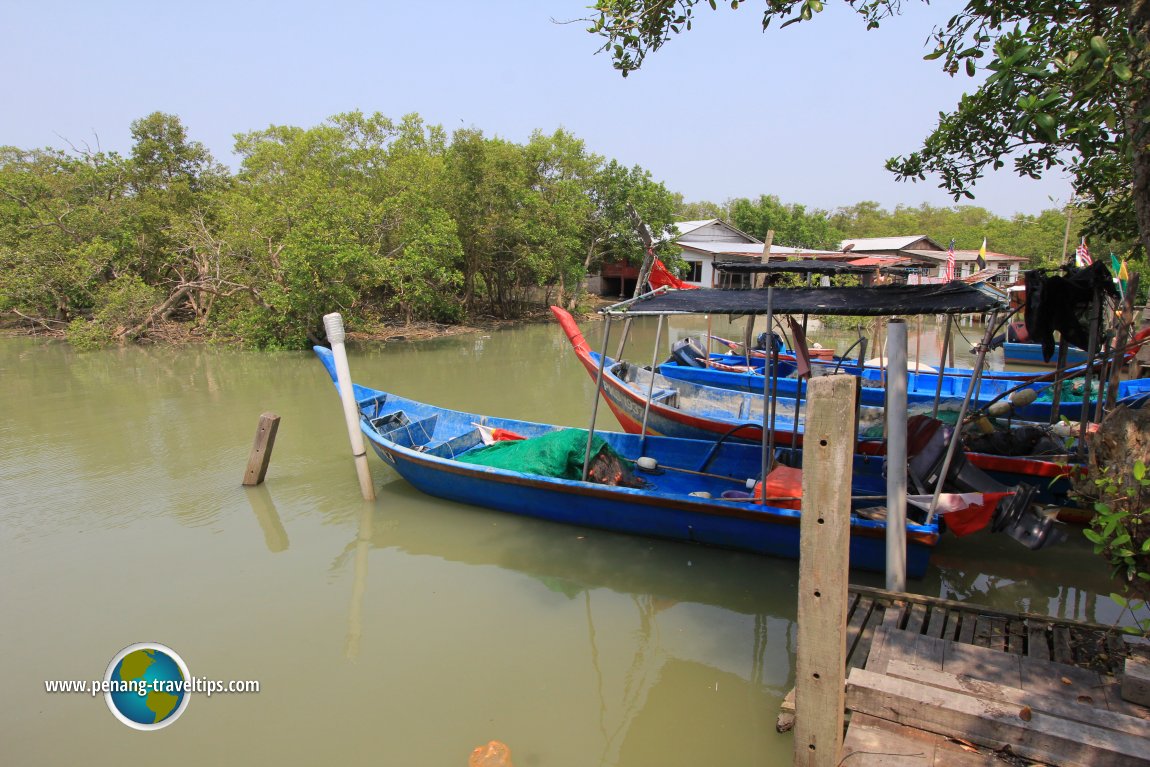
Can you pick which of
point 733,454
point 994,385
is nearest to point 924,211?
point 994,385

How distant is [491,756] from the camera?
341 cm

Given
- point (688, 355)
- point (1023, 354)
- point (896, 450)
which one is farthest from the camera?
point (1023, 354)

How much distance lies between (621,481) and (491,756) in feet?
10.2

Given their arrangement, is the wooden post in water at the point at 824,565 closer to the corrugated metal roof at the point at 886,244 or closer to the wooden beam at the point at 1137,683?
the wooden beam at the point at 1137,683

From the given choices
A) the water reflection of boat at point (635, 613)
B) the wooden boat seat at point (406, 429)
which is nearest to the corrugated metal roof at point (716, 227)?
the wooden boat seat at point (406, 429)

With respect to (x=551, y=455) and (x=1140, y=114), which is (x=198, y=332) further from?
(x=1140, y=114)

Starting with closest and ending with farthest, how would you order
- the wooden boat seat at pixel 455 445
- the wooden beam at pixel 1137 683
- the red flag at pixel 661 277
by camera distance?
the wooden beam at pixel 1137 683, the wooden boat seat at pixel 455 445, the red flag at pixel 661 277

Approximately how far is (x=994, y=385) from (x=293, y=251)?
1348 cm

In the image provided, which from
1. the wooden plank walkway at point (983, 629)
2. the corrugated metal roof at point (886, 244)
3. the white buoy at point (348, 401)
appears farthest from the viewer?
the corrugated metal roof at point (886, 244)

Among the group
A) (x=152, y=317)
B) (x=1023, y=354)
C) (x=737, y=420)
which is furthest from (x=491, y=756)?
(x=152, y=317)

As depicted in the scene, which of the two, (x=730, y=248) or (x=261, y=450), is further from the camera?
(x=730, y=248)

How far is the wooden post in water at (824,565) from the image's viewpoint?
266 cm

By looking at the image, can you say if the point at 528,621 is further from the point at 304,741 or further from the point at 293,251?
the point at 293,251
